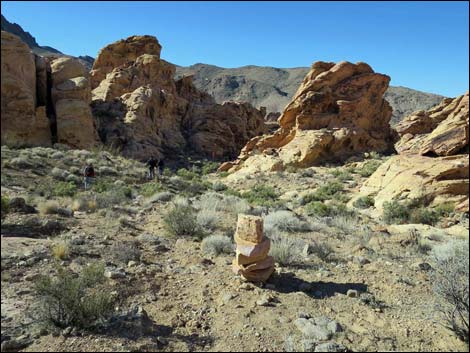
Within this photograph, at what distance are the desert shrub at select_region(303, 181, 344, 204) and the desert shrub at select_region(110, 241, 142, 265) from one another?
33.8 ft

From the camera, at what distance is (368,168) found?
20.4 meters

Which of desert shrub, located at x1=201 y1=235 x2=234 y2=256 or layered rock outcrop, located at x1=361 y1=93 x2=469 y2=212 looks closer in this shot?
desert shrub, located at x1=201 y1=235 x2=234 y2=256

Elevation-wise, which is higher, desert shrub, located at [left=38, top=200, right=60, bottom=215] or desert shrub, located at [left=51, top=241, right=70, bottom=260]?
desert shrub, located at [left=38, top=200, right=60, bottom=215]

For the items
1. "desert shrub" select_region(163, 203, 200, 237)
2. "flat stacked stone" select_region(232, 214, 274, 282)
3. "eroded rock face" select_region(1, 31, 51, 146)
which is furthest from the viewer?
"eroded rock face" select_region(1, 31, 51, 146)

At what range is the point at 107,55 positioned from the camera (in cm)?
4478

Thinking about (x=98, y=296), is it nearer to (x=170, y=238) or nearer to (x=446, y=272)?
(x=170, y=238)

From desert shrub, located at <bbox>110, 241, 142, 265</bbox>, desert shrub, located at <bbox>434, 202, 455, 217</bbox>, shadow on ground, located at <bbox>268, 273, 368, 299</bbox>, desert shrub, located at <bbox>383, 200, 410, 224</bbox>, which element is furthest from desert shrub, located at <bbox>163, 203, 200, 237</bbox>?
desert shrub, located at <bbox>434, 202, 455, 217</bbox>

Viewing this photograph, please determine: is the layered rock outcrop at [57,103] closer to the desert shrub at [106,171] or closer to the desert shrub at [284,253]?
the desert shrub at [106,171]

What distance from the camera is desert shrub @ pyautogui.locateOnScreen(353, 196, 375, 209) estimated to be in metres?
14.4

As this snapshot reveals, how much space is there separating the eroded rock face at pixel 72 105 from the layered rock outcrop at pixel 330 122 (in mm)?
10869

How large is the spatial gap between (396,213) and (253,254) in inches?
320

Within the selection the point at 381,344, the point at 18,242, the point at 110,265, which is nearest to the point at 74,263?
the point at 110,265

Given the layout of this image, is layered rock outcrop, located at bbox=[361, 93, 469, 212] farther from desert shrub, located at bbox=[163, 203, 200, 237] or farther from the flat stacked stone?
the flat stacked stone

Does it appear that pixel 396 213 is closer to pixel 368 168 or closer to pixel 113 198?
pixel 368 168
